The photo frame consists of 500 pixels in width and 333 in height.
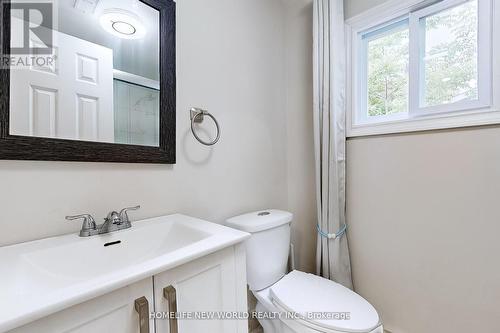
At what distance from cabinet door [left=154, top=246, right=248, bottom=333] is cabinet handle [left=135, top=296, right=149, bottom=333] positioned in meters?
0.03

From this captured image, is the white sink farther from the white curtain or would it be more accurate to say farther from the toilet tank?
the white curtain

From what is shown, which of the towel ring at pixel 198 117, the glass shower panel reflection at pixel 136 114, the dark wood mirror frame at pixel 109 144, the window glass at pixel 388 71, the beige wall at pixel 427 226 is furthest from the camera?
the window glass at pixel 388 71

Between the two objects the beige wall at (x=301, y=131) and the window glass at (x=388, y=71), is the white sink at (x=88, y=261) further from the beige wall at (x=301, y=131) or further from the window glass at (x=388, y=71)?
the window glass at (x=388, y=71)

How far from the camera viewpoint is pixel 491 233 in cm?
102

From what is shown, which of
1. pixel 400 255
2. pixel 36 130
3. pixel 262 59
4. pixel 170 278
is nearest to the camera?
pixel 170 278

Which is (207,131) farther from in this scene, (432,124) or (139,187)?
(432,124)

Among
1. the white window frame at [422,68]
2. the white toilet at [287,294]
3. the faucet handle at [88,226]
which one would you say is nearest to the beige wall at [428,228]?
the white window frame at [422,68]

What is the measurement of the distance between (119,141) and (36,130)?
9.7 inches

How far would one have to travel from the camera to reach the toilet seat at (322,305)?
89 cm

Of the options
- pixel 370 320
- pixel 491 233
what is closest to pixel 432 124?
pixel 491 233

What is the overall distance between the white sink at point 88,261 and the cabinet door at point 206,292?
0.05 meters

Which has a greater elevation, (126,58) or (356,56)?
(356,56)

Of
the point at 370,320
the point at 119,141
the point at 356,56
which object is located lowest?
the point at 370,320
